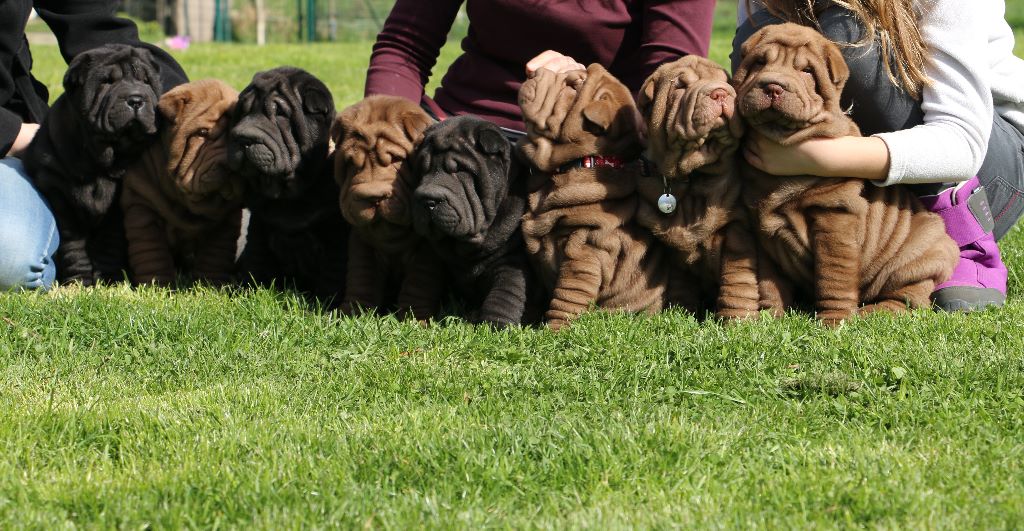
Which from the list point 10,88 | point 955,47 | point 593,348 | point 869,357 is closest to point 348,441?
point 593,348

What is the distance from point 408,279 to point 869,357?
6.27ft

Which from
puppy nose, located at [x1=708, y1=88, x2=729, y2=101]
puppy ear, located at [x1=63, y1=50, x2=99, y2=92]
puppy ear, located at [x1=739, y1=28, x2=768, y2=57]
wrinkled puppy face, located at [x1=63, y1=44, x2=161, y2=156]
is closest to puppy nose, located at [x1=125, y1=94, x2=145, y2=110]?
wrinkled puppy face, located at [x1=63, y1=44, x2=161, y2=156]

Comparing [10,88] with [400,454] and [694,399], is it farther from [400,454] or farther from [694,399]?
[694,399]

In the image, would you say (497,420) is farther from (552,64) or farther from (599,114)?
(552,64)

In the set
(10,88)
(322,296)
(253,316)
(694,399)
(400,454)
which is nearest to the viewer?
(400,454)

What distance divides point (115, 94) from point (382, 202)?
139cm

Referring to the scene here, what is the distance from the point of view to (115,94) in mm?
4852

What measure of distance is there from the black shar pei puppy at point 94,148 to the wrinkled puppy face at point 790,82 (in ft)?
8.65

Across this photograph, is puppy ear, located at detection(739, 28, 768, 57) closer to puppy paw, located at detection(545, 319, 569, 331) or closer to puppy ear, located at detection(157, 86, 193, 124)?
puppy paw, located at detection(545, 319, 569, 331)

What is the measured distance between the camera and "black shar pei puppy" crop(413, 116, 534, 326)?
4.24 meters

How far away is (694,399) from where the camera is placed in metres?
3.74

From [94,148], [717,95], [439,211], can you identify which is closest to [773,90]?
[717,95]

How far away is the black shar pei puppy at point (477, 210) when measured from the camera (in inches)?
167

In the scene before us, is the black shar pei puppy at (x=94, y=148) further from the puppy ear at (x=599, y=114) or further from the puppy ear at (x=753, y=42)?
the puppy ear at (x=753, y=42)
